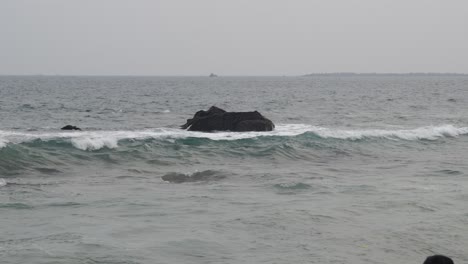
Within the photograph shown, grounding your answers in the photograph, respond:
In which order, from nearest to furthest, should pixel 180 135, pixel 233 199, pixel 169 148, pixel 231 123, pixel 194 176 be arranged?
pixel 233 199 < pixel 194 176 < pixel 169 148 < pixel 180 135 < pixel 231 123

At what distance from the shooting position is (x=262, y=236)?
1182 cm

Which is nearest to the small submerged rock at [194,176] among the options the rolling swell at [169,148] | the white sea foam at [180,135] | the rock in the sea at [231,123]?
the rolling swell at [169,148]

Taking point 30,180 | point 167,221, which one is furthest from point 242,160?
point 167,221

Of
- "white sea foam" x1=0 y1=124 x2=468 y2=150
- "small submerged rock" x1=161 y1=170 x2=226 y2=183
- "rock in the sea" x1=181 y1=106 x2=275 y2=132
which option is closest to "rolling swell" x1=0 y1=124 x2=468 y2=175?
"white sea foam" x1=0 y1=124 x2=468 y2=150

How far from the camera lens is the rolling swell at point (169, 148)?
71.2 feet

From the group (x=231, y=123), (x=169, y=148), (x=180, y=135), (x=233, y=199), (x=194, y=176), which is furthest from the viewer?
(x=231, y=123)

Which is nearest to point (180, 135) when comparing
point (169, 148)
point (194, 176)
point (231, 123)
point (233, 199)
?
point (169, 148)

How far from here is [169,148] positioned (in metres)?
25.4

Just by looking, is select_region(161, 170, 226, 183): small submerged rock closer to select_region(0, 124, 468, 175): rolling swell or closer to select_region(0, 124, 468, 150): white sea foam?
select_region(0, 124, 468, 175): rolling swell

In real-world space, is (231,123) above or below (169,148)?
above

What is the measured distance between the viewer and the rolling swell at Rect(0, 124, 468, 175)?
21703mm

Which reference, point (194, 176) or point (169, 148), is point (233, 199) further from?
A: point (169, 148)

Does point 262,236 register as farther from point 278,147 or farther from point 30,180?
point 278,147

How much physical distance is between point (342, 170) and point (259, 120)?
40.9 ft
